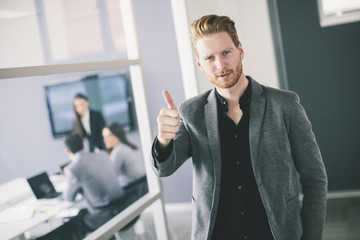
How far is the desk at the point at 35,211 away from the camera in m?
2.71

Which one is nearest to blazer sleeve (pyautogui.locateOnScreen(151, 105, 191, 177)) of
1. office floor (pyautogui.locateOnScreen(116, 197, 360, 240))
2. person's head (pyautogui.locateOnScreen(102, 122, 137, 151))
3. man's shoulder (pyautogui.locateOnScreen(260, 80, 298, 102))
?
man's shoulder (pyautogui.locateOnScreen(260, 80, 298, 102))

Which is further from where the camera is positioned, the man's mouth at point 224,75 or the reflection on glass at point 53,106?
the reflection on glass at point 53,106

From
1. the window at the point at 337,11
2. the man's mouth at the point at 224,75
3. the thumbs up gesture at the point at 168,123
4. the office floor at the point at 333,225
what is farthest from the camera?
the window at the point at 337,11

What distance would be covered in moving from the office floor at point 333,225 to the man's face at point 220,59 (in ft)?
5.96

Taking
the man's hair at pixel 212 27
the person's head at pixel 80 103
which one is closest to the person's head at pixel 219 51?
the man's hair at pixel 212 27

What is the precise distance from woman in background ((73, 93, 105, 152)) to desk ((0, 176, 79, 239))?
803mm

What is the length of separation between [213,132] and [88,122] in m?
3.08

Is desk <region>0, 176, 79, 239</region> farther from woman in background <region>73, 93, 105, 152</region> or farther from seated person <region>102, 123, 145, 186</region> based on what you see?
woman in background <region>73, 93, 105, 152</region>

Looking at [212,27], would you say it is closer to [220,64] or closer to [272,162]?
[220,64]

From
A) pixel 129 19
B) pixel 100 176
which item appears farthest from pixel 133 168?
pixel 129 19

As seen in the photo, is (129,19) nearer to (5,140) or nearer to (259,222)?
(259,222)

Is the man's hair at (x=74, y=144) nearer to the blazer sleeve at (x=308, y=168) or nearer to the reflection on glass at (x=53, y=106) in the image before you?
the reflection on glass at (x=53, y=106)

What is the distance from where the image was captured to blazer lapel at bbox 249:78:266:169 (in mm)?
1308

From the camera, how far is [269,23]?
11.2ft
